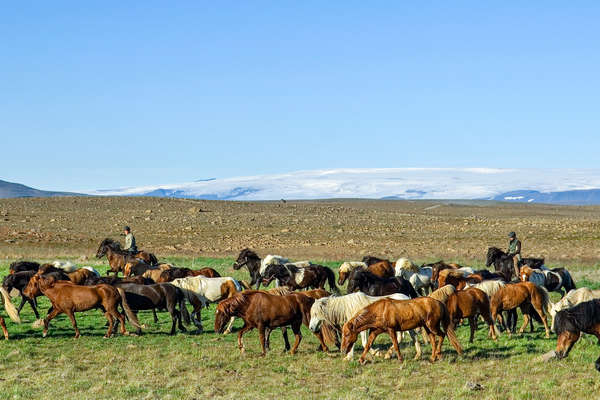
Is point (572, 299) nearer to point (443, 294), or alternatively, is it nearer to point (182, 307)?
point (443, 294)

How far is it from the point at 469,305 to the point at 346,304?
2.47m

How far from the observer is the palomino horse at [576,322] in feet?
38.4

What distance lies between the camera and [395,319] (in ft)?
39.8

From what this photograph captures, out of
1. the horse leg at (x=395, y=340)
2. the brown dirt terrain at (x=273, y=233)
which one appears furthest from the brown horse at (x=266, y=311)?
the brown dirt terrain at (x=273, y=233)

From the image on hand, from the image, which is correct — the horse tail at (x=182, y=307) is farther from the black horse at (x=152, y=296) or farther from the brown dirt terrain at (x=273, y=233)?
the brown dirt terrain at (x=273, y=233)

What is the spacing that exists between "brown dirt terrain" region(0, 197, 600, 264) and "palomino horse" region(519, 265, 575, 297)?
14.7m

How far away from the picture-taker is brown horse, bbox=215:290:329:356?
13.1m

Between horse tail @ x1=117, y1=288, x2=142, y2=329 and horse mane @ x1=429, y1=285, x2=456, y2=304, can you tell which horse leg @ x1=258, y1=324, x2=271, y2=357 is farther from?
horse mane @ x1=429, y1=285, x2=456, y2=304

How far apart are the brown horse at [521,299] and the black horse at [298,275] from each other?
20.4 feet

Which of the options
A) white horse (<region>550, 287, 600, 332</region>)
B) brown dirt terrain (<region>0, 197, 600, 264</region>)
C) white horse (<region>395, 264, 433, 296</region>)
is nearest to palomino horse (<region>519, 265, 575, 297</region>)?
white horse (<region>395, 264, 433, 296</region>)

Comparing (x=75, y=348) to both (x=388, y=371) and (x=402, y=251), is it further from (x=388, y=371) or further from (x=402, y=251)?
(x=402, y=251)

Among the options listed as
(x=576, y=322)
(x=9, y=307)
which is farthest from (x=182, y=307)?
(x=576, y=322)

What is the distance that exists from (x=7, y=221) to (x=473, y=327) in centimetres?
A: 4872

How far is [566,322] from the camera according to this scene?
38.6ft
